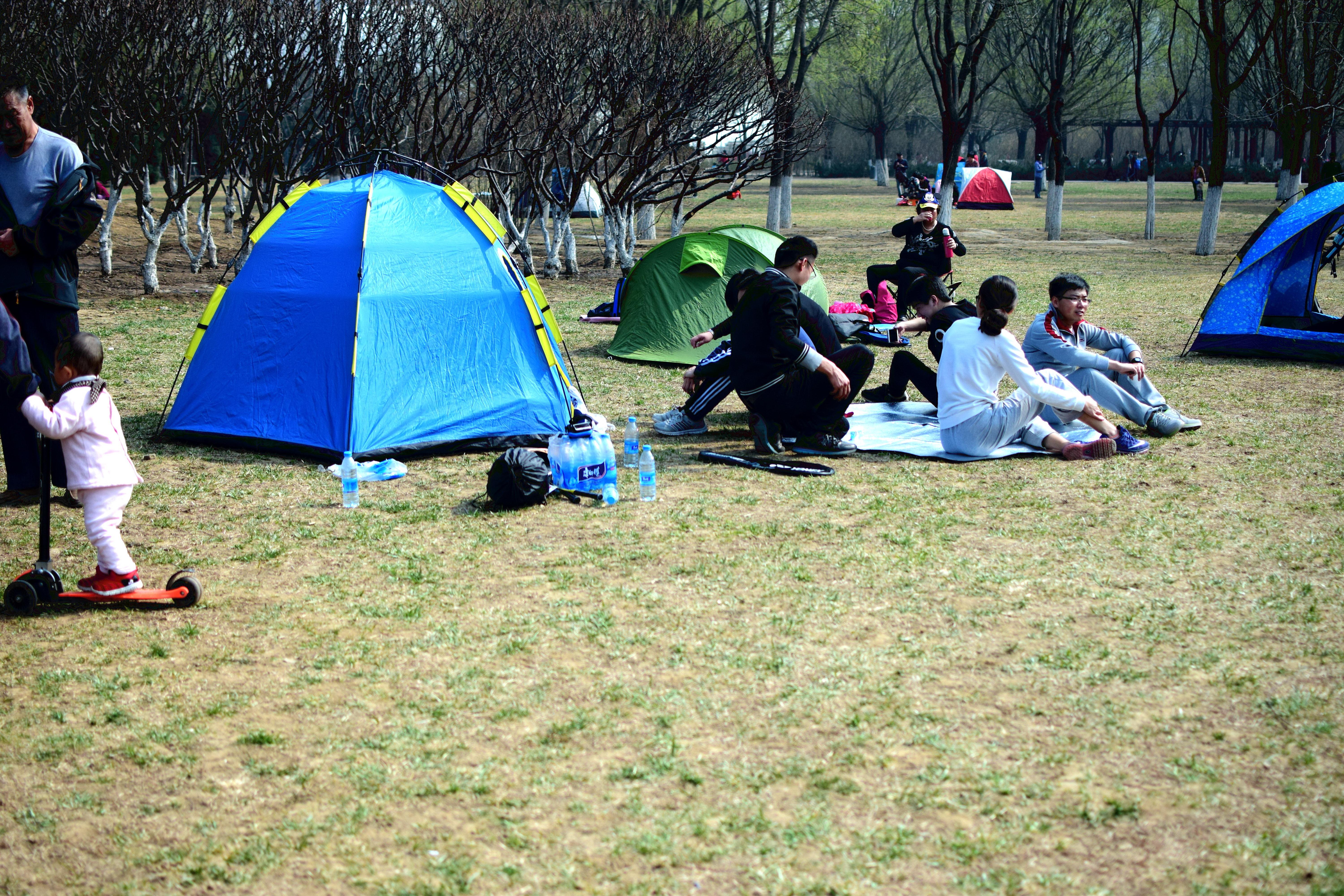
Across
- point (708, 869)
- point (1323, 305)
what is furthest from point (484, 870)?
point (1323, 305)

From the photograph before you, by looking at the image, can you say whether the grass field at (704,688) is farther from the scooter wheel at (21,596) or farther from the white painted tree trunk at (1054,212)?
the white painted tree trunk at (1054,212)

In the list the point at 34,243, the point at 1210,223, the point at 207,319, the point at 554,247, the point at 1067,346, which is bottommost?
the point at 1067,346

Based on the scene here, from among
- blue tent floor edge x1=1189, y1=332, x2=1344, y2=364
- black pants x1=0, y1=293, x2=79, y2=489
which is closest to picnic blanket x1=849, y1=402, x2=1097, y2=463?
blue tent floor edge x1=1189, y1=332, x2=1344, y2=364

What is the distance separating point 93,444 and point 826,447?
4889 mm

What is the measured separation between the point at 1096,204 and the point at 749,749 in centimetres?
4131

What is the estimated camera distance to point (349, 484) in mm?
7016

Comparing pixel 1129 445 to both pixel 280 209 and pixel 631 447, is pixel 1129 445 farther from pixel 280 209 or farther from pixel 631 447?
pixel 280 209

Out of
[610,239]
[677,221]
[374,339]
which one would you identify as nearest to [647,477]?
[374,339]

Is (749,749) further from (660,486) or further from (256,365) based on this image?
(256,365)

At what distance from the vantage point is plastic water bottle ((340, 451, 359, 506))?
23.0ft

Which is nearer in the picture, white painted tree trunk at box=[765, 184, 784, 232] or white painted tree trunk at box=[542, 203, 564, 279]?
white painted tree trunk at box=[542, 203, 564, 279]

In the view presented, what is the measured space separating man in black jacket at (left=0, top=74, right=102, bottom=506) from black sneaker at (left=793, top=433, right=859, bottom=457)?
4.77 metres

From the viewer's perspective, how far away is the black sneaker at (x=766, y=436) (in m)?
8.37

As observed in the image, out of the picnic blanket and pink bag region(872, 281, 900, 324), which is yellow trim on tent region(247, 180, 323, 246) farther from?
pink bag region(872, 281, 900, 324)
